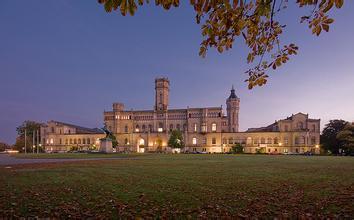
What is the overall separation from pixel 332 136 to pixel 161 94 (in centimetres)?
6252

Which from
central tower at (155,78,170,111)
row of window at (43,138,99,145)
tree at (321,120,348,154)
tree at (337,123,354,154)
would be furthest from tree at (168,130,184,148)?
tree at (337,123,354,154)

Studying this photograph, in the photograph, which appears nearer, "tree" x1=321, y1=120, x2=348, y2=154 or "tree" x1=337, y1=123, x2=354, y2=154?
"tree" x1=337, y1=123, x2=354, y2=154

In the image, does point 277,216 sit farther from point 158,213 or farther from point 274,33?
point 274,33

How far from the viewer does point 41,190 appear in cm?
950

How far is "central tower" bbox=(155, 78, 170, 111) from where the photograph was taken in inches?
4524

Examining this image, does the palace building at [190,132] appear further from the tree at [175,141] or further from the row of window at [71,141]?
the tree at [175,141]

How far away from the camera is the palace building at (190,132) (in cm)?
9938

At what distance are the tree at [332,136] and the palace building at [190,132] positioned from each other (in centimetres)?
1114

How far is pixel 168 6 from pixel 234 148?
8733cm

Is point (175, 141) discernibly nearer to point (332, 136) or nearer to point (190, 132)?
point (190, 132)

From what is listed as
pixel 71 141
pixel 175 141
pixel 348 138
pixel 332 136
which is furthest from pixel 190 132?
pixel 348 138

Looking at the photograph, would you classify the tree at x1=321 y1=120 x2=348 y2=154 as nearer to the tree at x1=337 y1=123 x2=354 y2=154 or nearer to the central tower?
the tree at x1=337 y1=123 x2=354 y2=154

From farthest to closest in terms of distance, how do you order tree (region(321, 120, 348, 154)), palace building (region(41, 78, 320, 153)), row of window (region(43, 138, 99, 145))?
row of window (region(43, 138, 99, 145))
palace building (region(41, 78, 320, 153))
tree (region(321, 120, 348, 154))

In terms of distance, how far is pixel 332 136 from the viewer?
270 ft
